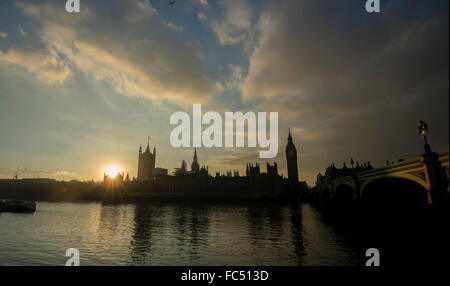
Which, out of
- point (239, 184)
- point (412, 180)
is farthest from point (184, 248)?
point (239, 184)

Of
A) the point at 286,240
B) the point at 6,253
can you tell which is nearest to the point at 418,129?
the point at 286,240

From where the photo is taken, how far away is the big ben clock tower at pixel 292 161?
156 m

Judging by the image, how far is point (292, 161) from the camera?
160m

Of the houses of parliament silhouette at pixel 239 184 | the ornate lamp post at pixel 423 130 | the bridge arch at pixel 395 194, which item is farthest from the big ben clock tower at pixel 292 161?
the ornate lamp post at pixel 423 130

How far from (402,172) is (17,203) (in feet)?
260

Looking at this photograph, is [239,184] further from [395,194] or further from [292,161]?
[395,194]

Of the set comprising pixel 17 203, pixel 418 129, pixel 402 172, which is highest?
pixel 418 129

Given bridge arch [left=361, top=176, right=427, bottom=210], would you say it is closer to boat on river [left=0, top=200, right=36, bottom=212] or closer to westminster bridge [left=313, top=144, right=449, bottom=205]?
westminster bridge [left=313, top=144, right=449, bottom=205]

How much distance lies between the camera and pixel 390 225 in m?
30.5

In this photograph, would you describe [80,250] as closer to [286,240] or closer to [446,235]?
[286,240]

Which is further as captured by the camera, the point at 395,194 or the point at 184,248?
the point at 395,194

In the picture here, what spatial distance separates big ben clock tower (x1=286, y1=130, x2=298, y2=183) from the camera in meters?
156

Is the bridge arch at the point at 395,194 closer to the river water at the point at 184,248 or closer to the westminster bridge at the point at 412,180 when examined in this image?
the westminster bridge at the point at 412,180

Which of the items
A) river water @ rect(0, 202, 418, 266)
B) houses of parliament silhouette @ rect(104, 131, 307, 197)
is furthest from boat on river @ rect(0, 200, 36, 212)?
houses of parliament silhouette @ rect(104, 131, 307, 197)
